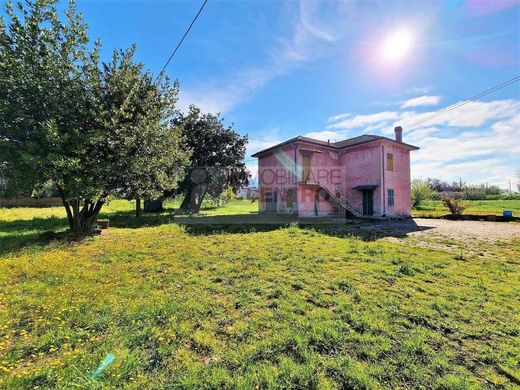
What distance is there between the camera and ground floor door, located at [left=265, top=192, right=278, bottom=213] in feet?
68.8

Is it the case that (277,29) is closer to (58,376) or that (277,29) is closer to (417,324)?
(417,324)

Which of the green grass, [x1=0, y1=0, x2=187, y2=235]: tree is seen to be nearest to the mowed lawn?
[x1=0, y1=0, x2=187, y2=235]: tree

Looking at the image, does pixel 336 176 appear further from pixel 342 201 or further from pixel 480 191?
pixel 480 191

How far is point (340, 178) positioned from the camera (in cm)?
2112

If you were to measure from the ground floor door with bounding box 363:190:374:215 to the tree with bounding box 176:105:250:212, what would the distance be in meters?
11.2

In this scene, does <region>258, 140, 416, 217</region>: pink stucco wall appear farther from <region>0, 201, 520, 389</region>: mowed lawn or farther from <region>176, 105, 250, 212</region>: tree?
<region>0, 201, 520, 389</region>: mowed lawn

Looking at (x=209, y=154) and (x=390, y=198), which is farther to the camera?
(x=209, y=154)

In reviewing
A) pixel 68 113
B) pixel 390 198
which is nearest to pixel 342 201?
pixel 390 198

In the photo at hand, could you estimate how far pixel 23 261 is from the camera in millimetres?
6473

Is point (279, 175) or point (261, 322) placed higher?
point (279, 175)

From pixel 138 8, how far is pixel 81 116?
4.56m

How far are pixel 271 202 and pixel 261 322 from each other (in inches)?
705

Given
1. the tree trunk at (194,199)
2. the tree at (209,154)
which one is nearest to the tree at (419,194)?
the tree at (209,154)

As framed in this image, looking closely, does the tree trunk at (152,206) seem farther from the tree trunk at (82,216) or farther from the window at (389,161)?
the window at (389,161)
